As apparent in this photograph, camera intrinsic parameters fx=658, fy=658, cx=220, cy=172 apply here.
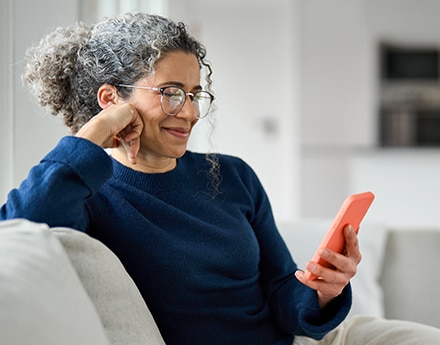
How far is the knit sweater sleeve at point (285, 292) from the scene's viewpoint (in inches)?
53.4

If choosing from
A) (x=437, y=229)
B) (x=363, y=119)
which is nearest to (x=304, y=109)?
(x=363, y=119)

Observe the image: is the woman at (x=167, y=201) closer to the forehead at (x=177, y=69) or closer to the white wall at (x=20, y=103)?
the forehead at (x=177, y=69)

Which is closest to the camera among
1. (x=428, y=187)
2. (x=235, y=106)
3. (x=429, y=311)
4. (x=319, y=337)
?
(x=319, y=337)

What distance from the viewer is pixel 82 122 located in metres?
1.42

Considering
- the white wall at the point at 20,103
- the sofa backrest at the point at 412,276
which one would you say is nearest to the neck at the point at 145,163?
the white wall at the point at 20,103

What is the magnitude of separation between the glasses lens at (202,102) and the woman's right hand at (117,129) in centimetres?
12

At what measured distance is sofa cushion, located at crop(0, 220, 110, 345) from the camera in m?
0.74

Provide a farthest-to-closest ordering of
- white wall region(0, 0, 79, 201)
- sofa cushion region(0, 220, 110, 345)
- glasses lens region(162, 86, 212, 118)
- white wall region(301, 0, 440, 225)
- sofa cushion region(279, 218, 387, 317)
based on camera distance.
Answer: white wall region(301, 0, 440, 225), sofa cushion region(279, 218, 387, 317), white wall region(0, 0, 79, 201), glasses lens region(162, 86, 212, 118), sofa cushion region(0, 220, 110, 345)

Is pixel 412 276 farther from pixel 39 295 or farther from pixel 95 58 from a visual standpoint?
pixel 39 295

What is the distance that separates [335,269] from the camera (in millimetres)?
1265

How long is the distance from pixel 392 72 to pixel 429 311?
4074 mm

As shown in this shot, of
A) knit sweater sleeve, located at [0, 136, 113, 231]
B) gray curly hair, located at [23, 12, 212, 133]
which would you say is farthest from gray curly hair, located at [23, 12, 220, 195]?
knit sweater sleeve, located at [0, 136, 113, 231]

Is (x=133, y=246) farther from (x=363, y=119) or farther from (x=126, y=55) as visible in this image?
(x=363, y=119)

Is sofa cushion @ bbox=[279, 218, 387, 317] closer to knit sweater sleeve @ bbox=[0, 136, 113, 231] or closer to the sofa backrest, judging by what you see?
the sofa backrest
